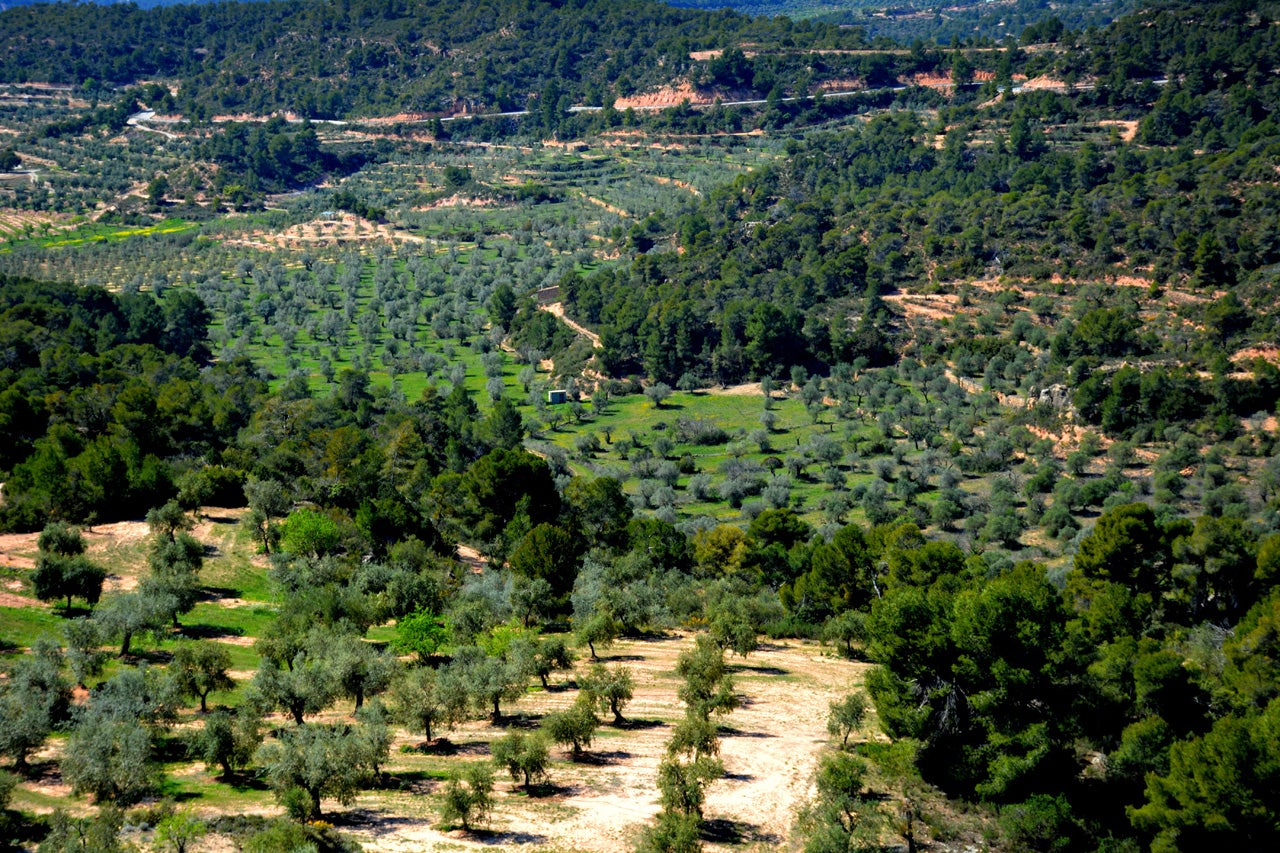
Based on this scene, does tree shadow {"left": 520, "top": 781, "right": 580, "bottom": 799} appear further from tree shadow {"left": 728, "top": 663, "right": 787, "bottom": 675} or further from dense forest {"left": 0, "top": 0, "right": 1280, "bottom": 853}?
tree shadow {"left": 728, "top": 663, "right": 787, "bottom": 675}

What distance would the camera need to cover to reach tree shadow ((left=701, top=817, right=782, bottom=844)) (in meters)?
28.6

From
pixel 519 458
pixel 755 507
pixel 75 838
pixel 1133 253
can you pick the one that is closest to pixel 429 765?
pixel 75 838

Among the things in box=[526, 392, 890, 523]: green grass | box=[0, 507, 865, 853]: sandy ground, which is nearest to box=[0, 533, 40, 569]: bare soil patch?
box=[0, 507, 865, 853]: sandy ground

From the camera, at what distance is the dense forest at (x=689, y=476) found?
3044 cm

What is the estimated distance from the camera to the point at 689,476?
8338cm

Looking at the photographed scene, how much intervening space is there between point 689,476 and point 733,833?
54831mm

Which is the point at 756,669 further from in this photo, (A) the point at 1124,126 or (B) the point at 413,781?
(A) the point at 1124,126

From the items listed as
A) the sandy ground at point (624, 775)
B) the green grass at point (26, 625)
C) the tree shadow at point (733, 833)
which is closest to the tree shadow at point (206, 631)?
the sandy ground at point (624, 775)

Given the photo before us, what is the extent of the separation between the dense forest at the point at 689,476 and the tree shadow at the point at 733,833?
229 millimetres

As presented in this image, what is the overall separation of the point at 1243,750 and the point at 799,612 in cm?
2471

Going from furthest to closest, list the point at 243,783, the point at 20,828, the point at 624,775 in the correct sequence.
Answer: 1. the point at 624,775
2. the point at 243,783
3. the point at 20,828

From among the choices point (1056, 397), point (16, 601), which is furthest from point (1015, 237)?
point (16, 601)

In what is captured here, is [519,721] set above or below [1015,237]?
below

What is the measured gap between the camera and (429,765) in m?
32.2
